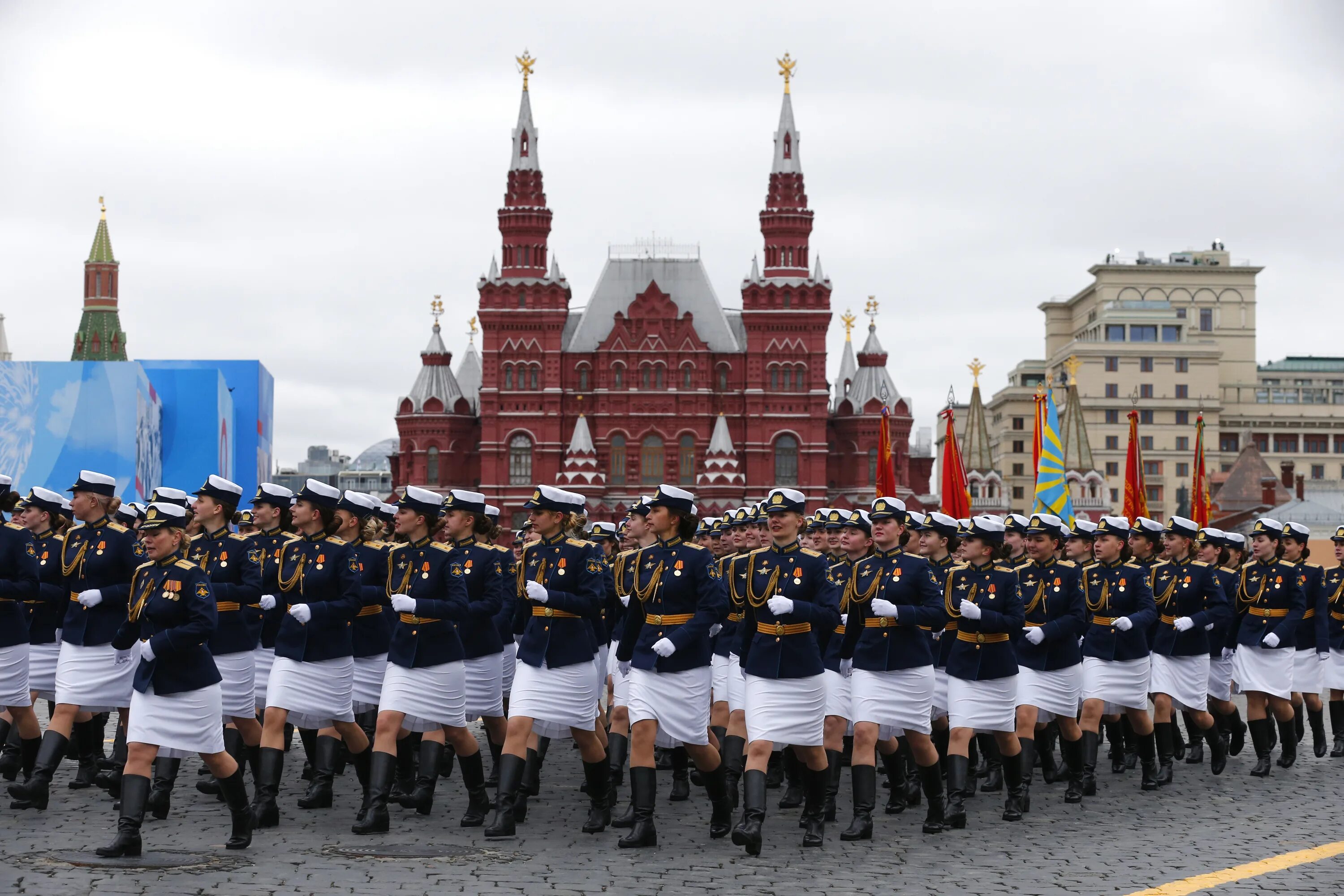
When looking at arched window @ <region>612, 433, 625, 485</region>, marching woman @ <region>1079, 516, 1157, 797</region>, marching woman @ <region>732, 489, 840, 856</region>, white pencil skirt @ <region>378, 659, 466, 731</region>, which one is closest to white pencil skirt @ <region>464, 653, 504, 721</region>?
white pencil skirt @ <region>378, 659, 466, 731</region>

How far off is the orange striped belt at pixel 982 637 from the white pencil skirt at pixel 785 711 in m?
1.73

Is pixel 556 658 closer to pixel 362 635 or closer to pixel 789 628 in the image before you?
pixel 789 628

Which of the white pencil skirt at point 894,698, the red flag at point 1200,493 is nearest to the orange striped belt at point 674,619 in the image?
the white pencil skirt at point 894,698

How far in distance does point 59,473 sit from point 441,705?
35858mm

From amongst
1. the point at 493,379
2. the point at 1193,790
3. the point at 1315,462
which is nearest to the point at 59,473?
the point at 493,379

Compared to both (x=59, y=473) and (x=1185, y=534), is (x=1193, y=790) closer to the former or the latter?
(x=1185, y=534)

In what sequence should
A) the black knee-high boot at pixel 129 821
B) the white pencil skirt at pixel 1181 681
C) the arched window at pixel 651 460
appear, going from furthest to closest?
the arched window at pixel 651 460 < the white pencil skirt at pixel 1181 681 < the black knee-high boot at pixel 129 821

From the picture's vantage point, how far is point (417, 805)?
10.5 metres

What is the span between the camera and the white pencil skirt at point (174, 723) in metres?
8.87

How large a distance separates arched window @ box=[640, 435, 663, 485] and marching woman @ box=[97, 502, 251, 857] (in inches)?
2501

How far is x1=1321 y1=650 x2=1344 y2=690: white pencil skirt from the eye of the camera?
15188 mm

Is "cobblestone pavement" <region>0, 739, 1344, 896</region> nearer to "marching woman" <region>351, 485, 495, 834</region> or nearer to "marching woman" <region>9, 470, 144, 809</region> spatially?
"marching woman" <region>351, 485, 495, 834</region>

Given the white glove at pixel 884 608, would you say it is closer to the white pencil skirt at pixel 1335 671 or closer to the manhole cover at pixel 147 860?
the manhole cover at pixel 147 860

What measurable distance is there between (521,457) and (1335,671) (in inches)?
Result: 2353
